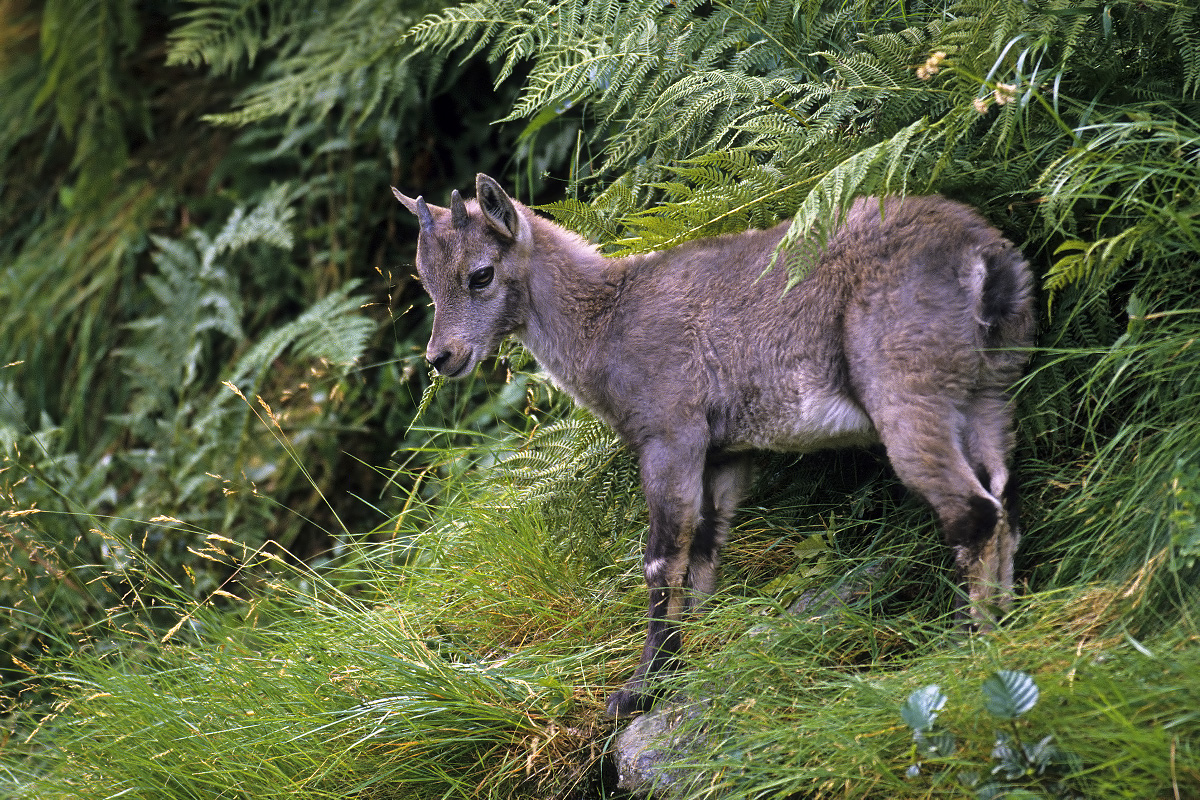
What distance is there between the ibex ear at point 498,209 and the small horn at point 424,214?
246 mm

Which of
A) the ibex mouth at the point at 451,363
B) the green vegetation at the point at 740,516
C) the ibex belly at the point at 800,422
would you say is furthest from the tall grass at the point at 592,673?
the ibex mouth at the point at 451,363

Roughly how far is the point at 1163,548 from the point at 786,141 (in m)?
2.09

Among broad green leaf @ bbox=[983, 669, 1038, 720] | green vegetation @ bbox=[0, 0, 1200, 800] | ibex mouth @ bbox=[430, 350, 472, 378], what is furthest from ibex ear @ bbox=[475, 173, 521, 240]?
broad green leaf @ bbox=[983, 669, 1038, 720]

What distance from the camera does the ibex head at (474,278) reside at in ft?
15.9

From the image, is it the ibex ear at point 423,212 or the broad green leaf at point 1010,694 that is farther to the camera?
the ibex ear at point 423,212

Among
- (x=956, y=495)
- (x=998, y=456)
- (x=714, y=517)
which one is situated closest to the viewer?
(x=956, y=495)

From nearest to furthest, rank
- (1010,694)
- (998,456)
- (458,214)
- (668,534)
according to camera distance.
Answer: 1. (1010,694)
2. (998,456)
3. (668,534)
4. (458,214)

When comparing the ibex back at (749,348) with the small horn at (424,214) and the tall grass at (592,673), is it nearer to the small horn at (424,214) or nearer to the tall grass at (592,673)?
the small horn at (424,214)

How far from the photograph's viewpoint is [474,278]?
193 inches

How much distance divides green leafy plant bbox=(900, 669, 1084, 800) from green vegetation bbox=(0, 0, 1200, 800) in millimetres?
20

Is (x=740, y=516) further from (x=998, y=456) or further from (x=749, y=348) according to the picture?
(x=998, y=456)

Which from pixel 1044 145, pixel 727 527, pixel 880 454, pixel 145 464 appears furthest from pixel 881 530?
pixel 145 464

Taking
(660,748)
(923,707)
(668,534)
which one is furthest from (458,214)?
(923,707)

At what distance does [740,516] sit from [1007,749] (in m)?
2.11
